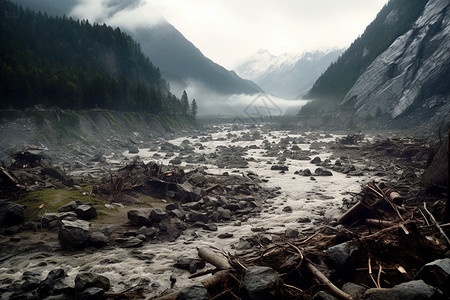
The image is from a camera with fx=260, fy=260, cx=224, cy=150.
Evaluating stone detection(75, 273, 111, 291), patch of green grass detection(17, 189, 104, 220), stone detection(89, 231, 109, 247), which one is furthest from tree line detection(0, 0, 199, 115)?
stone detection(75, 273, 111, 291)

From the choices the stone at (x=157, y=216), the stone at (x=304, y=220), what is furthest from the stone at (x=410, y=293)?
the stone at (x=157, y=216)

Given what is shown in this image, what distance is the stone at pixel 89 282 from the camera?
5.12 metres

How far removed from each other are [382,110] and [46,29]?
119 meters

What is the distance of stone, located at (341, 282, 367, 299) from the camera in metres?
4.49

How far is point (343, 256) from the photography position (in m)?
5.57

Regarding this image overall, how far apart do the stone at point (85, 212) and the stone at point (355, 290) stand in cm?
871

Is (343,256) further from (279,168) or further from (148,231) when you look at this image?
(279,168)

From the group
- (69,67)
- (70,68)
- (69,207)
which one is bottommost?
(69,207)

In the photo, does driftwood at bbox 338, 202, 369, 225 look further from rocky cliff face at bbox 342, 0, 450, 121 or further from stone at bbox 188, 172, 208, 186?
rocky cliff face at bbox 342, 0, 450, 121

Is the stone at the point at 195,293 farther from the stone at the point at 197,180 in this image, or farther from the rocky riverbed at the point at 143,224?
the stone at the point at 197,180

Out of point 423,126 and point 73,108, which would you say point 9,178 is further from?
point 423,126

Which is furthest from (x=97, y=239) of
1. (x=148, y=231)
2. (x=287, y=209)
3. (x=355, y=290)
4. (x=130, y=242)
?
(x=287, y=209)

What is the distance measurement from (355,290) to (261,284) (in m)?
1.69

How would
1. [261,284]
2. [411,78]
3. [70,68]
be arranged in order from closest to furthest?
[261,284], [411,78], [70,68]
